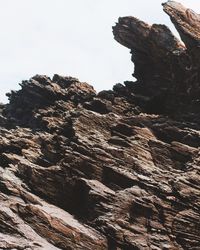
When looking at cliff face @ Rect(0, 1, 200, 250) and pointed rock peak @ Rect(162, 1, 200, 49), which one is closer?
cliff face @ Rect(0, 1, 200, 250)

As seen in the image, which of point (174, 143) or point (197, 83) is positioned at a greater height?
point (197, 83)

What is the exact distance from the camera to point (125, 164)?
55219 mm

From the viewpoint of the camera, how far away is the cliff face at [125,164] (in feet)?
153

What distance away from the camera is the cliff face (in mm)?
46625

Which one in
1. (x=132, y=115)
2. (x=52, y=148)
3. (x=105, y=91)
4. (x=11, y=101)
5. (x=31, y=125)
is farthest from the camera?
(x=11, y=101)

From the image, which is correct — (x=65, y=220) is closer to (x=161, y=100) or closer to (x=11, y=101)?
(x=161, y=100)

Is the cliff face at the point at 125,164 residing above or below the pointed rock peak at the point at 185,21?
below

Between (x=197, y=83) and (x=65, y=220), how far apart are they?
31.2 meters

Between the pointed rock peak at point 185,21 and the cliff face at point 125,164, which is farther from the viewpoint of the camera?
A: the pointed rock peak at point 185,21

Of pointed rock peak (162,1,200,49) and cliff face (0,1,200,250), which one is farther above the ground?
pointed rock peak (162,1,200,49)

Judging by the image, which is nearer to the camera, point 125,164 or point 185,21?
point 125,164

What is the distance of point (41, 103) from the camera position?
324 feet

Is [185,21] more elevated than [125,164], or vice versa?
[185,21]

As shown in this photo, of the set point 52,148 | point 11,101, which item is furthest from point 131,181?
point 11,101
